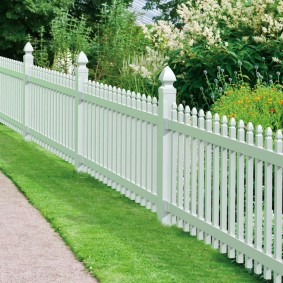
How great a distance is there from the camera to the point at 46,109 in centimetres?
1299

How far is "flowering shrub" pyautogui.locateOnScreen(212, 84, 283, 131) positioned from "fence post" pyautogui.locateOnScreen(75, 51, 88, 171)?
6.33ft

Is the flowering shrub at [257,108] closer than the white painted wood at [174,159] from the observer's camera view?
No

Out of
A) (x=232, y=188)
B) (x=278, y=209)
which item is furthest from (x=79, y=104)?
(x=278, y=209)

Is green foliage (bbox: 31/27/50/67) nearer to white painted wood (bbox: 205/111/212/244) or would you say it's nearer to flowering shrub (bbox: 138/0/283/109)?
flowering shrub (bbox: 138/0/283/109)

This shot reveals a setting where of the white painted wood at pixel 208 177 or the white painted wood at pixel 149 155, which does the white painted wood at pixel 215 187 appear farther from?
the white painted wood at pixel 149 155

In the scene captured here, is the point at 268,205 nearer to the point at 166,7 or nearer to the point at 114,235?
the point at 114,235

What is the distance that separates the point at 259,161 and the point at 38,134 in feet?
23.5

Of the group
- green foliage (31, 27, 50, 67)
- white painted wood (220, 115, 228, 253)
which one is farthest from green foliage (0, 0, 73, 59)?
white painted wood (220, 115, 228, 253)

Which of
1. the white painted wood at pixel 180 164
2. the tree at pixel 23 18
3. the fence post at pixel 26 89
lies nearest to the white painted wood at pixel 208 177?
the white painted wood at pixel 180 164

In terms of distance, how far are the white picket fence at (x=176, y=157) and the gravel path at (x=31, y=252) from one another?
110 cm

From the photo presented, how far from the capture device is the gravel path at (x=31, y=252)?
6.94 metres

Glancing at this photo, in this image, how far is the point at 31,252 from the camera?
7.64 m

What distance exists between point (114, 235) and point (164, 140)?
0.98 metres

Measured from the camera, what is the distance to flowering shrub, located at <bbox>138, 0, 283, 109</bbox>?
39.3 ft
